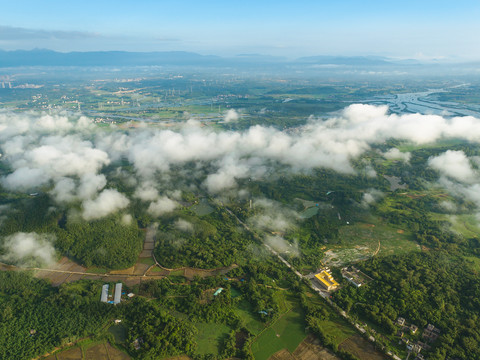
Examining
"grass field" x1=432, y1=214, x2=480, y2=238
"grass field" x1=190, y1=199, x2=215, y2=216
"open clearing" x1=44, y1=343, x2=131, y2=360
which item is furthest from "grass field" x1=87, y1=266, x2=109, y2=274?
"grass field" x1=432, y1=214, x2=480, y2=238

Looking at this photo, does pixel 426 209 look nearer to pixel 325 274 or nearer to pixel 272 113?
pixel 325 274

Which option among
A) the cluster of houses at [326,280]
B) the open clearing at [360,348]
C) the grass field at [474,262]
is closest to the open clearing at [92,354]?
the open clearing at [360,348]

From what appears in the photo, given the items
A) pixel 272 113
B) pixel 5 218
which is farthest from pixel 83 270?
pixel 272 113

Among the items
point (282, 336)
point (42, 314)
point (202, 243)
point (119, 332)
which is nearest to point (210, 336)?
point (282, 336)

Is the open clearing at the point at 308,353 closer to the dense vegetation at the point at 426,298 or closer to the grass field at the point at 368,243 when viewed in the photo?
the dense vegetation at the point at 426,298

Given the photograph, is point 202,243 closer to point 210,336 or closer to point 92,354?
point 210,336

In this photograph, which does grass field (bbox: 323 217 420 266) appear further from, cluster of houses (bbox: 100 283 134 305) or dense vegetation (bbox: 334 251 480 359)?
cluster of houses (bbox: 100 283 134 305)
